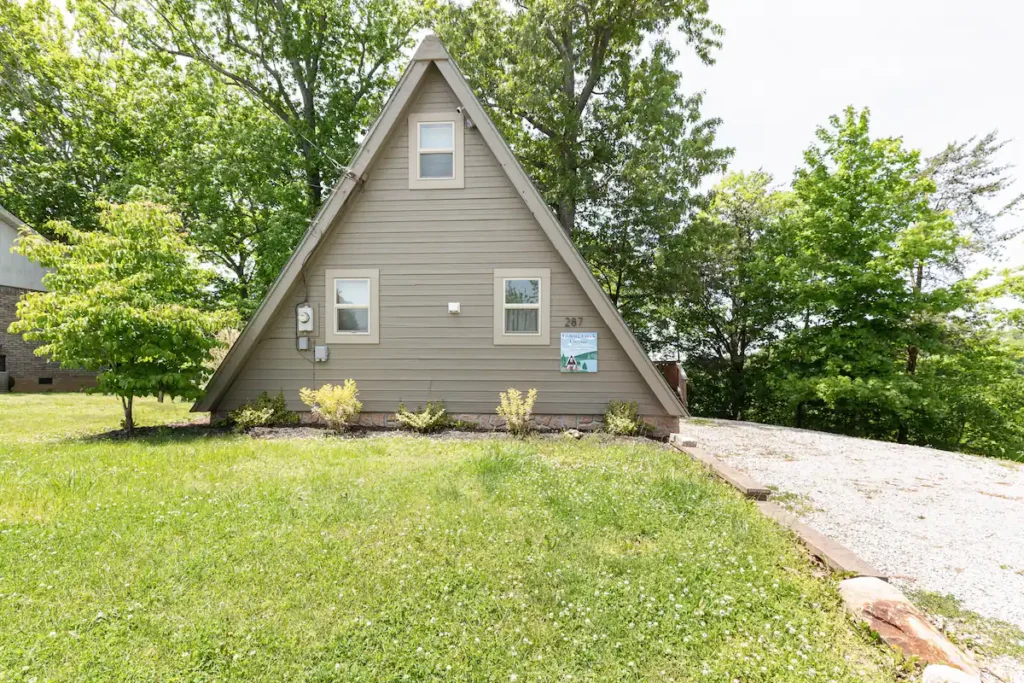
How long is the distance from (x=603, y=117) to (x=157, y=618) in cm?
1808

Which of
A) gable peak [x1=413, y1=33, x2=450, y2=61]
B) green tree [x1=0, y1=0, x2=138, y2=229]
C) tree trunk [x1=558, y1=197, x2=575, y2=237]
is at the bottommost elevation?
tree trunk [x1=558, y1=197, x2=575, y2=237]

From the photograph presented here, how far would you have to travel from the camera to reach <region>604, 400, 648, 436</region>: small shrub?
8141mm

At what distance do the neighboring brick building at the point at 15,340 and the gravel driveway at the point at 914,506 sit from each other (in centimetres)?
2311

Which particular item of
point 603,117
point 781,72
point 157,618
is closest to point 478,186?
point 781,72

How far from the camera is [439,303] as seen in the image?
881cm

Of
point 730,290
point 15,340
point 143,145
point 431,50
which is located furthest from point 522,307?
point 143,145

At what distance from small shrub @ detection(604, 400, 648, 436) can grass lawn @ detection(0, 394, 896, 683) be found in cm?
235

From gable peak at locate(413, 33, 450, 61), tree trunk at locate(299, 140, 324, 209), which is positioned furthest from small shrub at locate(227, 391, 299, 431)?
tree trunk at locate(299, 140, 324, 209)

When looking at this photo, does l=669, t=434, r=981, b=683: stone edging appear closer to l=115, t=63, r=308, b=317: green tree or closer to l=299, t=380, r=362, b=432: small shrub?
l=299, t=380, r=362, b=432: small shrub

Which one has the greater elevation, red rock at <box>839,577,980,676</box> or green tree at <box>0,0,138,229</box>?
green tree at <box>0,0,138,229</box>

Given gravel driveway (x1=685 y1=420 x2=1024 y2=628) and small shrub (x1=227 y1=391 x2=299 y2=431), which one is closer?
gravel driveway (x1=685 y1=420 x2=1024 y2=628)

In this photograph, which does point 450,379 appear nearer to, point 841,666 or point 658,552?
point 658,552

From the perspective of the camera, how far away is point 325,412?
8.40 meters

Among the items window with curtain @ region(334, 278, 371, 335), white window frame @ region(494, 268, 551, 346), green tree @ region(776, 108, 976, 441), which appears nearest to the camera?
white window frame @ region(494, 268, 551, 346)
